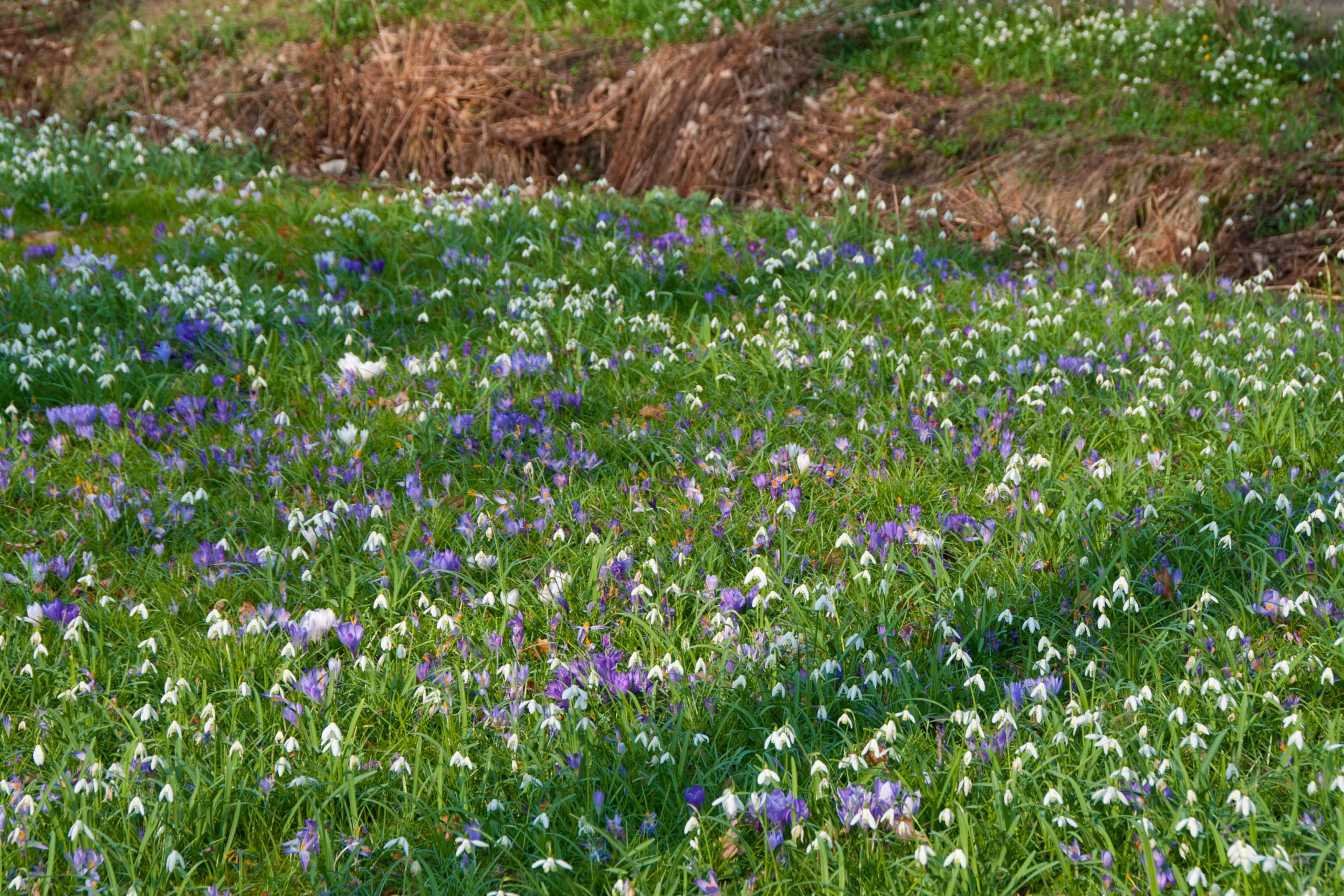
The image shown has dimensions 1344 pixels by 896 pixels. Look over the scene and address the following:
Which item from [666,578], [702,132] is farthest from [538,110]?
[666,578]

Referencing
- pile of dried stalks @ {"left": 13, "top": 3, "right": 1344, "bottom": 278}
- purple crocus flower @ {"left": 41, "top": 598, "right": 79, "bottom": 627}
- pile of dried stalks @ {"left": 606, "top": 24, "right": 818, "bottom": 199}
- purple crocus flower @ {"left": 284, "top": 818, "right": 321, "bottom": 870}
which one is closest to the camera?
purple crocus flower @ {"left": 284, "top": 818, "right": 321, "bottom": 870}

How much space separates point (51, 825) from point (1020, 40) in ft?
29.1

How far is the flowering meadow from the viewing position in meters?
2.55

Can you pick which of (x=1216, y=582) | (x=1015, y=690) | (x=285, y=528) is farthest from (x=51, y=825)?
(x=1216, y=582)

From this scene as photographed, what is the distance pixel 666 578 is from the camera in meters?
3.61

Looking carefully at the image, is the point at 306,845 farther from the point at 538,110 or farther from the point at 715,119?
the point at 538,110

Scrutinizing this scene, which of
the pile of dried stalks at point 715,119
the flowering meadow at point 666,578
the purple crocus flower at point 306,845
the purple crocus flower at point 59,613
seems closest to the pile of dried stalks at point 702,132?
the pile of dried stalks at point 715,119

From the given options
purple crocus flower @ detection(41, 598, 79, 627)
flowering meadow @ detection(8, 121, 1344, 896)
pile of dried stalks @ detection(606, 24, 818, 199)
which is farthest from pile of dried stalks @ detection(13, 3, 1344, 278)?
purple crocus flower @ detection(41, 598, 79, 627)

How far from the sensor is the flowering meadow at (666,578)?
8.38ft

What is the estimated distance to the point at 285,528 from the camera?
157 inches

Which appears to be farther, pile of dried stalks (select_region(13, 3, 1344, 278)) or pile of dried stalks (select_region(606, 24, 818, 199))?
pile of dried stalks (select_region(606, 24, 818, 199))

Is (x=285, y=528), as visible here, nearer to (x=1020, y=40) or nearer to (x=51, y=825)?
(x=51, y=825)

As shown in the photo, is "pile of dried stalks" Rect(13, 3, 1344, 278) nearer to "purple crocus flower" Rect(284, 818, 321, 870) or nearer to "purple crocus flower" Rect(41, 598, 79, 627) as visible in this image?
"purple crocus flower" Rect(41, 598, 79, 627)

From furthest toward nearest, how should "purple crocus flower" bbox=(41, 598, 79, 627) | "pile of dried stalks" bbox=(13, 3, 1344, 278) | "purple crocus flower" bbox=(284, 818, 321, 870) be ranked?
"pile of dried stalks" bbox=(13, 3, 1344, 278)
"purple crocus flower" bbox=(41, 598, 79, 627)
"purple crocus flower" bbox=(284, 818, 321, 870)
